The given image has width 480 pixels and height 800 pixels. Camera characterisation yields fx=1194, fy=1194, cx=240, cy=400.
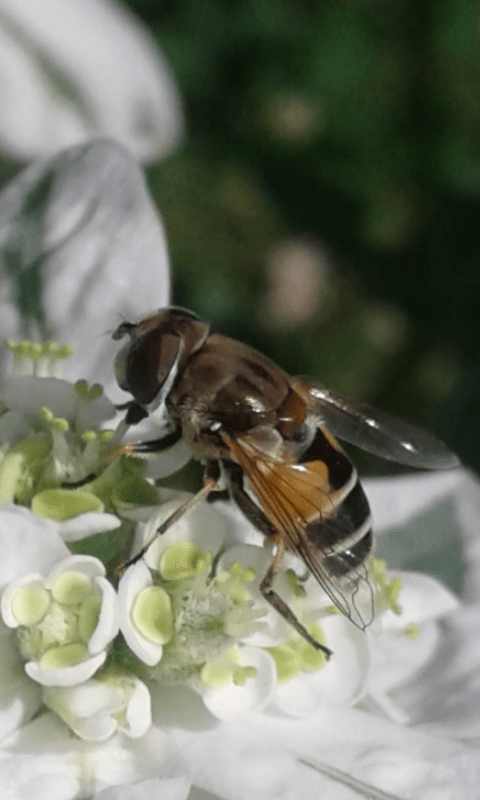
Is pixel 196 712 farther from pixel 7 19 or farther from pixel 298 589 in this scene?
pixel 7 19

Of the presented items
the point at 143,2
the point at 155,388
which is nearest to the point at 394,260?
the point at 143,2

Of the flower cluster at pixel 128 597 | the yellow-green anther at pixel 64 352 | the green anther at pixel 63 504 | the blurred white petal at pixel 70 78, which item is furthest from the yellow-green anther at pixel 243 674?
the blurred white petal at pixel 70 78

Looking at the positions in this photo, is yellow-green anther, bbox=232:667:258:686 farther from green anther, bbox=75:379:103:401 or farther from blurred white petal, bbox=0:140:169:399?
blurred white petal, bbox=0:140:169:399

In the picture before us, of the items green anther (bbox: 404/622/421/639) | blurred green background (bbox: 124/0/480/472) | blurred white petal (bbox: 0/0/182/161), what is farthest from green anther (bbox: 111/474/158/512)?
blurred green background (bbox: 124/0/480/472)

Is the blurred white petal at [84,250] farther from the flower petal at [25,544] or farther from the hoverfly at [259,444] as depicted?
the flower petal at [25,544]

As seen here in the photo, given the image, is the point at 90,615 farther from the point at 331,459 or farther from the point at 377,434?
the point at 377,434

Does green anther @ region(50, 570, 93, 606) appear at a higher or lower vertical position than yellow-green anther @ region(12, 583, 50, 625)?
higher
